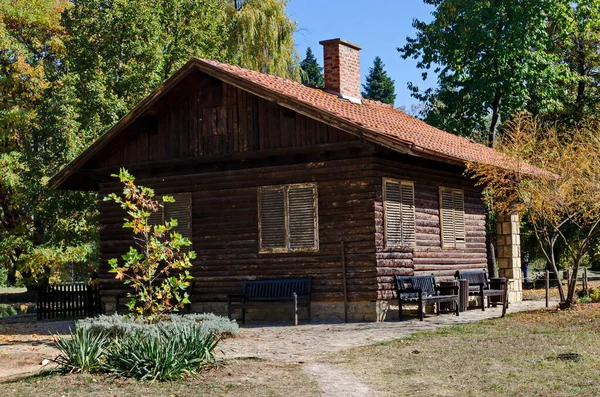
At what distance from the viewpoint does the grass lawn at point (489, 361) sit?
9.73 m

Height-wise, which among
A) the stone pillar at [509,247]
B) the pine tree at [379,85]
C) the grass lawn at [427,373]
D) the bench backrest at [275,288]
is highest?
the pine tree at [379,85]

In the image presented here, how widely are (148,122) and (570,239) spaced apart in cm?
2059

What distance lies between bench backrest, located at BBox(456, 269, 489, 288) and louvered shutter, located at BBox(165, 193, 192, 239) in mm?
7105

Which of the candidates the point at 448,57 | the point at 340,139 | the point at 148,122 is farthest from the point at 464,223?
the point at 448,57

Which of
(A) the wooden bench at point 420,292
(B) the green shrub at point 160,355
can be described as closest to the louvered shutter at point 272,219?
(A) the wooden bench at point 420,292

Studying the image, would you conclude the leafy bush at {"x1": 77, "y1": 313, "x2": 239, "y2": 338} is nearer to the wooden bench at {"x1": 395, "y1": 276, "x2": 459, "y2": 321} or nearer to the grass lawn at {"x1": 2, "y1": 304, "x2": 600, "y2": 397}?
the grass lawn at {"x1": 2, "y1": 304, "x2": 600, "y2": 397}

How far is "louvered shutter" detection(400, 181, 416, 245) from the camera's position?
1938cm

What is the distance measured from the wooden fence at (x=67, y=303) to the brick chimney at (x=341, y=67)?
911 centimetres

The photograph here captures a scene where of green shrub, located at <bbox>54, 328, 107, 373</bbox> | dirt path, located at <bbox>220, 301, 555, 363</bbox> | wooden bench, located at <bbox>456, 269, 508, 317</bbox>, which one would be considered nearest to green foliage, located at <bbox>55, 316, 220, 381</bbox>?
green shrub, located at <bbox>54, 328, 107, 373</bbox>

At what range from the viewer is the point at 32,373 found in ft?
38.3

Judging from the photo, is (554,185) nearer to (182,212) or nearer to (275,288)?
(275,288)

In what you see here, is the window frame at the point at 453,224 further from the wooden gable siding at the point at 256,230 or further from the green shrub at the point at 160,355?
the green shrub at the point at 160,355

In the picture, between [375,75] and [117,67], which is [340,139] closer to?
[117,67]

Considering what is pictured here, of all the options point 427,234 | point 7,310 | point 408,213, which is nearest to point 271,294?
point 408,213
